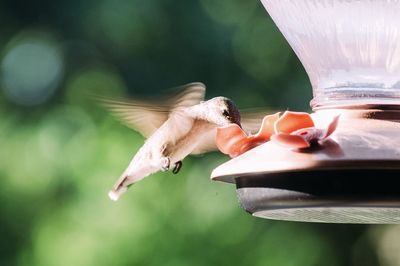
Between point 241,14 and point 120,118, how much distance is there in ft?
8.17

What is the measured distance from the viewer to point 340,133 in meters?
2.25

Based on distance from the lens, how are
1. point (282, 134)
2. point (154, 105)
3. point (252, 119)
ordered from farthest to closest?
point (154, 105) → point (252, 119) → point (282, 134)

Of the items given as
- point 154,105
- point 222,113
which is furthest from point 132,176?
point 222,113

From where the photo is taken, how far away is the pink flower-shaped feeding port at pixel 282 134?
2.23 m

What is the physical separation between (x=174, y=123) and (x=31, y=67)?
2757 millimetres

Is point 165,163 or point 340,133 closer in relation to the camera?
point 340,133

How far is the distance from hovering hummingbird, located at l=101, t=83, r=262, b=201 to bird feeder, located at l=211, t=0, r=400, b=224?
731 millimetres

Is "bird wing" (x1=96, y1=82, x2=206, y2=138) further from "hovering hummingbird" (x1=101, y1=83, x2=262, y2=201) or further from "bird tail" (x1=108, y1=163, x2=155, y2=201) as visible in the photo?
"bird tail" (x1=108, y1=163, x2=155, y2=201)

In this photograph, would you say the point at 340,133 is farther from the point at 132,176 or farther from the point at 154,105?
the point at 132,176


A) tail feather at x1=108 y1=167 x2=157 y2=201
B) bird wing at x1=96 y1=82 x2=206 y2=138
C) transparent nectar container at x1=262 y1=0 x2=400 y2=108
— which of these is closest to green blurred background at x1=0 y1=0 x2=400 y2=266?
tail feather at x1=108 y1=167 x2=157 y2=201

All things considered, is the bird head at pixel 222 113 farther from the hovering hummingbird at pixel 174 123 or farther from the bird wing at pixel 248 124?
the bird wing at pixel 248 124

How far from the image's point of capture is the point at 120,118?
383 cm

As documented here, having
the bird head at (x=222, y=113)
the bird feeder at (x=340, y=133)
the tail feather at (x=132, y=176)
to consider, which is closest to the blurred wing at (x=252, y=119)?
the bird head at (x=222, y=113)

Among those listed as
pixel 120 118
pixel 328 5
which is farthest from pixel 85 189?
pixel 328 5
